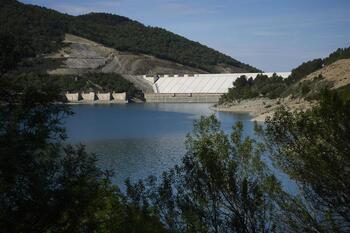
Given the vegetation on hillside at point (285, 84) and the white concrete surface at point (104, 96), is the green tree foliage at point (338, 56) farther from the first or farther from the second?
the white concrete surface at point (104, 96)

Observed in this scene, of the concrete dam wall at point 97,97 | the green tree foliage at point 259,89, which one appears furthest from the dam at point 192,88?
the green tree foliage at point 259,89

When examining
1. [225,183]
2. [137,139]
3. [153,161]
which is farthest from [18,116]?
→ [137,139]

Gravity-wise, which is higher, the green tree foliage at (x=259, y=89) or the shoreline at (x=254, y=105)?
the green tree foliage at (x=259, y=89)

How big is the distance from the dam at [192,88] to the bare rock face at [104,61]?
684 inches

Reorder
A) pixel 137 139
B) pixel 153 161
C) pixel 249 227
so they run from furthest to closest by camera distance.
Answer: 1. pixel 137 139
2. pixel 153 161
3. pixel 249 227

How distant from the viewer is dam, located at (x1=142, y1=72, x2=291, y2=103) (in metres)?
125

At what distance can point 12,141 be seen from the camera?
6973mm

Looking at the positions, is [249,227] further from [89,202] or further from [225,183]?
[89,202]

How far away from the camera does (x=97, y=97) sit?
127m

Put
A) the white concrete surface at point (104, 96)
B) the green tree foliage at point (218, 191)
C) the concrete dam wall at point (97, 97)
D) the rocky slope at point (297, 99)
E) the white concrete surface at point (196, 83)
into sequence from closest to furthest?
the green tree foliage at point (218, 191) → the rocky slope at point (297, 99) → the concrete dam wall at point (97, 97) → the white concrete surface at point (104, 96) → the white concrete surface at point (196, 83)

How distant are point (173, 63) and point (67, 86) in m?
55.4

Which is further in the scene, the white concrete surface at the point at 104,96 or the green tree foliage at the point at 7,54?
the white concrete surface at the point at 104,96

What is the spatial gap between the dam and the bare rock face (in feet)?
57.0

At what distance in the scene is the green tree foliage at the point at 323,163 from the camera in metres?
10.7
